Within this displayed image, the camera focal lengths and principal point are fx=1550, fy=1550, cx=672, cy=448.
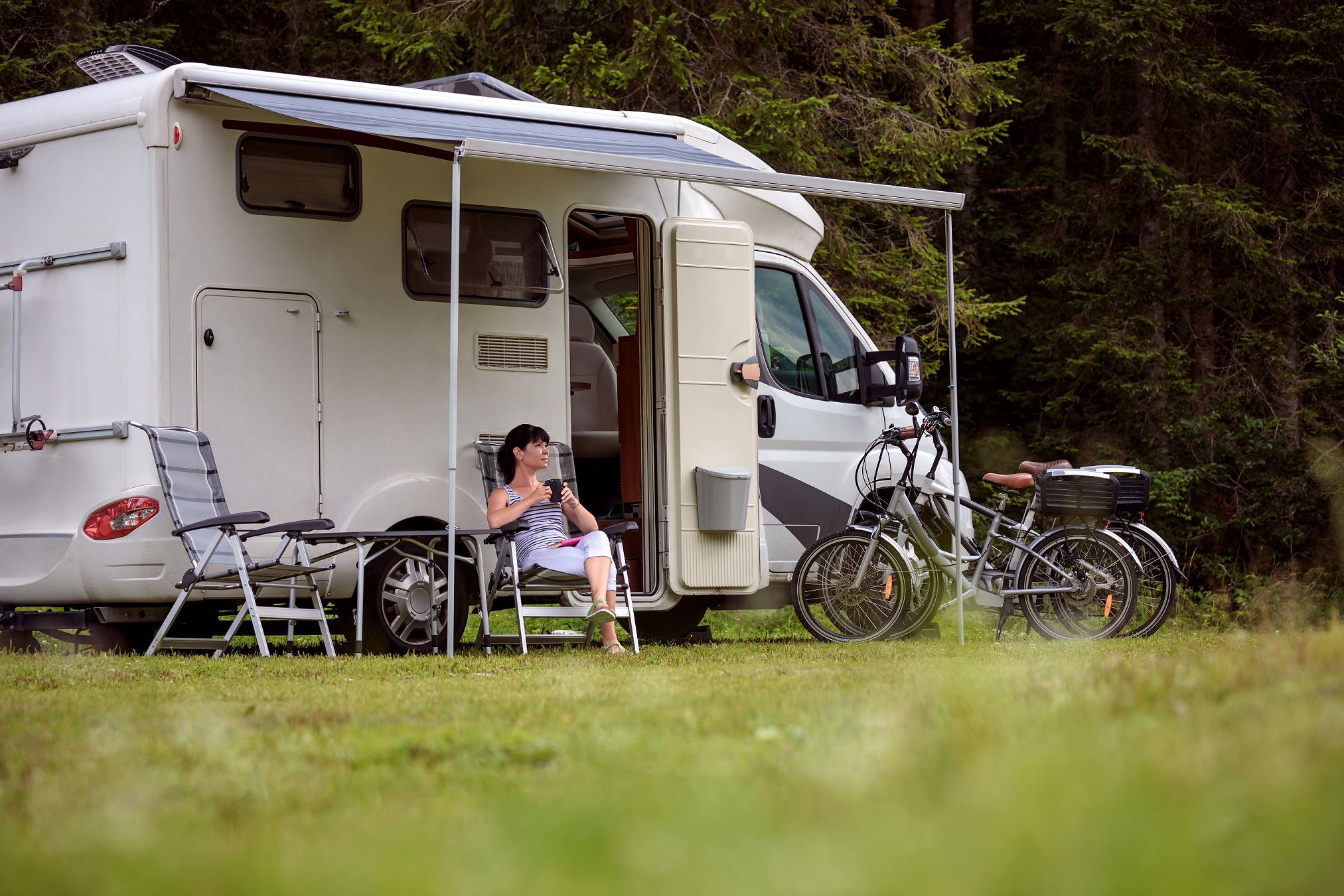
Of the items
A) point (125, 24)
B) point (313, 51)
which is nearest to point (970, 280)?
point (313, 51)

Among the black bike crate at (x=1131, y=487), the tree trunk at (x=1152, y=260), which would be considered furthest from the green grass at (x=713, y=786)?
the tree trunk at (x=1152, y=260)

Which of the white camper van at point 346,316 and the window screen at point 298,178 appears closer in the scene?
the white camper van at point 346,316

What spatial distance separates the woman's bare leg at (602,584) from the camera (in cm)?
707

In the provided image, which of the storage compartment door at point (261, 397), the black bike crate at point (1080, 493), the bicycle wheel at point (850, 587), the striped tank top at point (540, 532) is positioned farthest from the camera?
the bicycle wheel at point (850, 587)

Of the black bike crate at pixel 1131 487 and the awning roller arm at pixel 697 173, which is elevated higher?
the awning roller arm at pixel 697 173

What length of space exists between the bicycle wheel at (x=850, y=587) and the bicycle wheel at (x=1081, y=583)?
66 cm

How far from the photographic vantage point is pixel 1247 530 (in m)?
15.6

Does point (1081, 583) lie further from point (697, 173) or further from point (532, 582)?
point (697, 173)

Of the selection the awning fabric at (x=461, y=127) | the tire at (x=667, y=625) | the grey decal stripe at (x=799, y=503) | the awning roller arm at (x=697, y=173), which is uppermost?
the awning fabric at (x=461, y=127)

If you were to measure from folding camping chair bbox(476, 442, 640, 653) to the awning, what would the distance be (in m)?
1.52

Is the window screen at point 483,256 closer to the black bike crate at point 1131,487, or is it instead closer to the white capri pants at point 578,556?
the white capri pants at point 578,556

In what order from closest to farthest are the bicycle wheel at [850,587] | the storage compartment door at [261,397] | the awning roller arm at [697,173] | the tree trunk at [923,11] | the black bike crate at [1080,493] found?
the awning roller arm at [697,173] → the storage compartment door at [261,397] → the black bike crate at [1080,493] → the bicycle wheel at [850,587] → the tree trunk at [923,11]

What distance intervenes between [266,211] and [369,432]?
1.11 meters

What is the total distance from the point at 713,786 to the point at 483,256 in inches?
213
